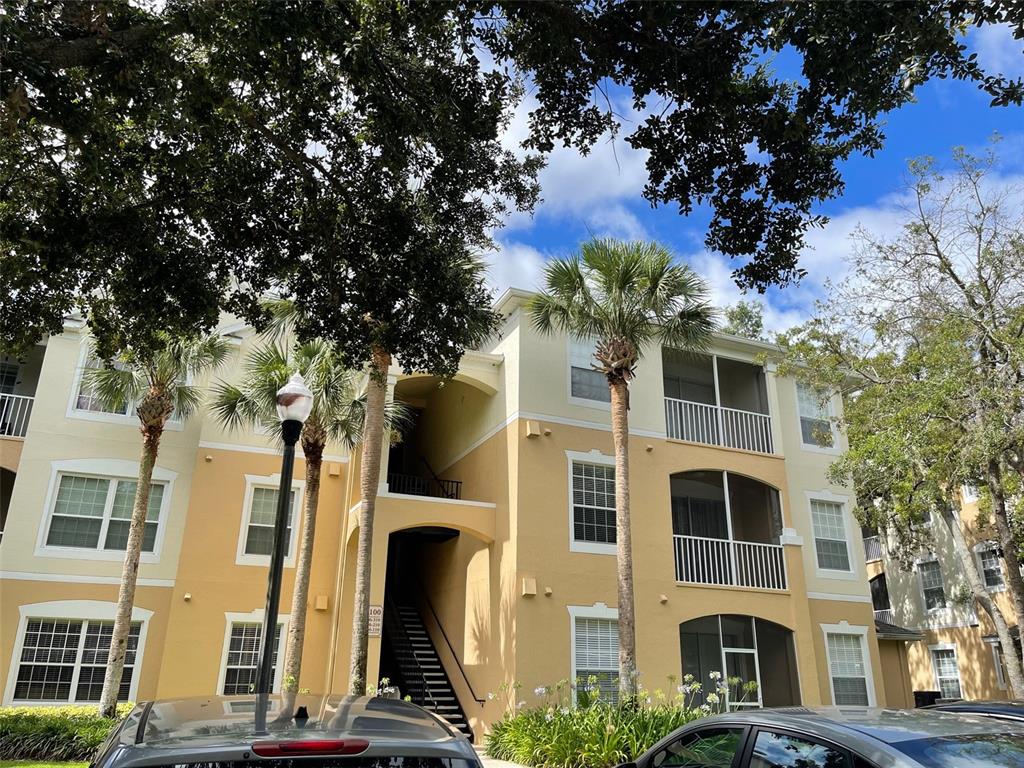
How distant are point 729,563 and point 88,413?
15.4 metres

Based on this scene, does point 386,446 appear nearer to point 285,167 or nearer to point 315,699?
point 285,167

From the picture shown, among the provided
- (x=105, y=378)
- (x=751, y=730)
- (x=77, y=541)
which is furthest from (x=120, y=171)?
Answer: (x=77, y=541)

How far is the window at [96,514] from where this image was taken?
1730 cm

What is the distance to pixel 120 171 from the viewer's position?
8633 mm

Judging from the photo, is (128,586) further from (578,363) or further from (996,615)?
(996,615)

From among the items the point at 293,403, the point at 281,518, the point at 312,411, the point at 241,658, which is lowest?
the point at 241,658

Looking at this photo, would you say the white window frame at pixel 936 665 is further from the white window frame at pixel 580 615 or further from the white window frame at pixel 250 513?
the white window frame at pixel 250 513

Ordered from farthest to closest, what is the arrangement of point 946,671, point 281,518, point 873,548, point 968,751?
point 873,548 < point 946,671 < point 281,518 < point 968,751

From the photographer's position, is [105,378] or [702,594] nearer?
[105,378]

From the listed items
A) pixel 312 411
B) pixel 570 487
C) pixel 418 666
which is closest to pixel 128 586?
pixel 312 411

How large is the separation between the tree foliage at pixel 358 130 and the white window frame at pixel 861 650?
15.1 m

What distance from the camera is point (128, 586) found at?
15523 millimetres

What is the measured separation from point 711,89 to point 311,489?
12.6 meters

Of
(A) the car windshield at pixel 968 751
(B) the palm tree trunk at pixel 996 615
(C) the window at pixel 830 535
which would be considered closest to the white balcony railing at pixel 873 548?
(C) the window at pixel 830 535
